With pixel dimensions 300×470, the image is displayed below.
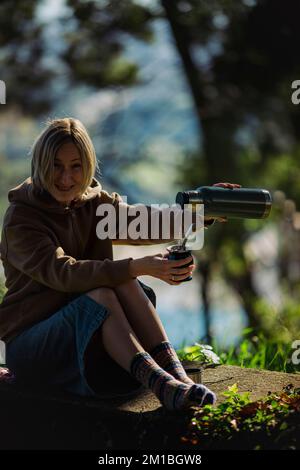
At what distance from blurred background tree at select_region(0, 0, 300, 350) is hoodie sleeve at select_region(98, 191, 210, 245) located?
11.5ft

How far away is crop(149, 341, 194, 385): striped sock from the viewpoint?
2.72 metres

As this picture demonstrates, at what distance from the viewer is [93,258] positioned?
121 inches

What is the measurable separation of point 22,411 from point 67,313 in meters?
0.43

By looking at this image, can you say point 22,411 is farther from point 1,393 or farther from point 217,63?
point 217,63

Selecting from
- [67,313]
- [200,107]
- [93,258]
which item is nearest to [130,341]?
[67,313]

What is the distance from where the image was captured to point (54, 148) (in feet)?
9.18

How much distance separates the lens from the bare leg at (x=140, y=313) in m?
2.76

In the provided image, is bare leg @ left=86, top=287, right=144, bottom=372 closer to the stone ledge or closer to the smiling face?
the stone ledge

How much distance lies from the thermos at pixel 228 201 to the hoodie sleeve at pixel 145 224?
7.9 inches

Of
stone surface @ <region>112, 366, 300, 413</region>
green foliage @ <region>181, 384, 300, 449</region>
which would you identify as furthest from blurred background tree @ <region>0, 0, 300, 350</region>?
green foliage @ <region>181, 384, 300, 449</region>

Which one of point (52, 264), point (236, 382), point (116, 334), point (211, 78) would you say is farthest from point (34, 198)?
point (211, 78)
